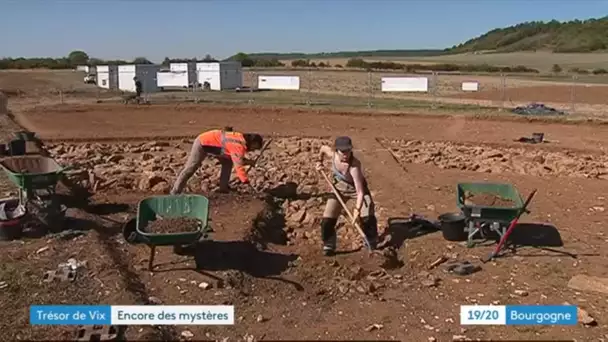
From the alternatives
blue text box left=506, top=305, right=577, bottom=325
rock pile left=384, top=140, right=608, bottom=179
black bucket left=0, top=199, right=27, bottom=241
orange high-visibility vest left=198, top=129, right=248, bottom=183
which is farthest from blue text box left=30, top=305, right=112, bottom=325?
rock pile left=384, top=140, right=608, bottom=179

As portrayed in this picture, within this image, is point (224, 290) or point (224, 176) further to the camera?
point (224, 176)

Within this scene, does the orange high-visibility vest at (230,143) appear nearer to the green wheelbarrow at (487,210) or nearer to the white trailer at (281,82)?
the green wheelbarrow at (487,210)

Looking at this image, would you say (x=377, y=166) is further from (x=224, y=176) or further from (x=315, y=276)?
(x=315, y=276)

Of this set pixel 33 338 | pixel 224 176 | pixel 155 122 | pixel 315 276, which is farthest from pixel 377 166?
pixel 155 122

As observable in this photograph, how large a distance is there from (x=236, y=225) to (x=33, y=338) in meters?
4.40

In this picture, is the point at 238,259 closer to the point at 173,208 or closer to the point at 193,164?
the point at 173,208

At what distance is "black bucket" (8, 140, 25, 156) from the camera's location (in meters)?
14.4

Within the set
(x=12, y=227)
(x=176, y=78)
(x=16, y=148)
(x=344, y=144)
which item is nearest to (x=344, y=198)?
(x=344, y=144)

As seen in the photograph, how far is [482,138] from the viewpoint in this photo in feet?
69.8

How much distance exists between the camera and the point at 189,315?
260 inches

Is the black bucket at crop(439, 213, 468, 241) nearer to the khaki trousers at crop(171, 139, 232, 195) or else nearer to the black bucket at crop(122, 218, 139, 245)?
the khaki trousers at crop(171, 139, 232, 195)

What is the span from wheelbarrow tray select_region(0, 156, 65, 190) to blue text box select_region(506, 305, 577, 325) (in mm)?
6531

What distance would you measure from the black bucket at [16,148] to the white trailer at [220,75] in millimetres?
25863

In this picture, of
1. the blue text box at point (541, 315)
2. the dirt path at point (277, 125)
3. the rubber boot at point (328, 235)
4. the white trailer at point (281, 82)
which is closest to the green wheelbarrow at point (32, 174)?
the rubber boot at point (328, 235)
